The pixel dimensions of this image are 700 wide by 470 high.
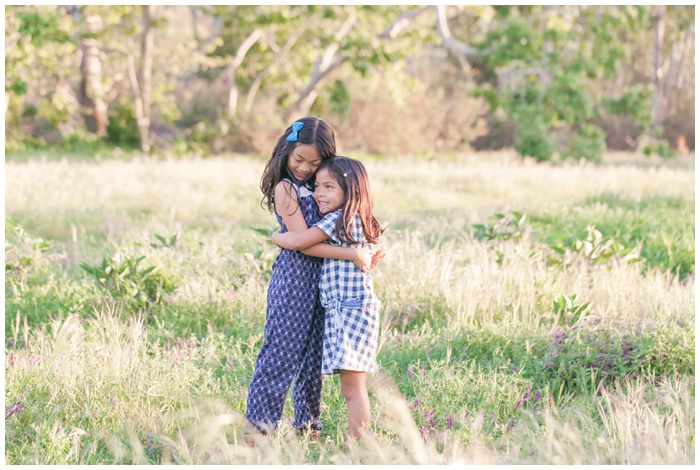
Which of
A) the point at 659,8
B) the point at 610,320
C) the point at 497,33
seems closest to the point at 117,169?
the point at 497,33

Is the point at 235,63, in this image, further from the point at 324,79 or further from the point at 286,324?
the point at 286,324

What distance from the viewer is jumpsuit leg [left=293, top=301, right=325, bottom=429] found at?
11.3 ft

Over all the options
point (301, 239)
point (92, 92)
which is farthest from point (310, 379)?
point (92, 92)

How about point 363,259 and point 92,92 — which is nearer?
point 363,259

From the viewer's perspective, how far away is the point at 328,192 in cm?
325

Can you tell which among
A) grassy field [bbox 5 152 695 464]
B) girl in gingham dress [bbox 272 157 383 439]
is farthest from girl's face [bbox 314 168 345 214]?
grassy field [bbox 5 152 695 464]

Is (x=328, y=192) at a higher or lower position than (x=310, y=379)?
higher

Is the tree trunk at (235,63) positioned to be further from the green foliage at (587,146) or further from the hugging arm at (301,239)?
the hugging arm at (301,239)

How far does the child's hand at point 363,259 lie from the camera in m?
3.23

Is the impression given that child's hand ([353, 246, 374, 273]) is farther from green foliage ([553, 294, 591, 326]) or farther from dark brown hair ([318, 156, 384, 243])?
green foliage ([553, 294, 591, 326])

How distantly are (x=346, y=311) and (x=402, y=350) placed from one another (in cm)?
114

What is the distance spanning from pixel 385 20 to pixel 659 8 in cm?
1349

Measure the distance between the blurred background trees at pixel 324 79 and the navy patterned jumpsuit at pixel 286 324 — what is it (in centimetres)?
1214

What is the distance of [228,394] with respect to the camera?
148 inches
